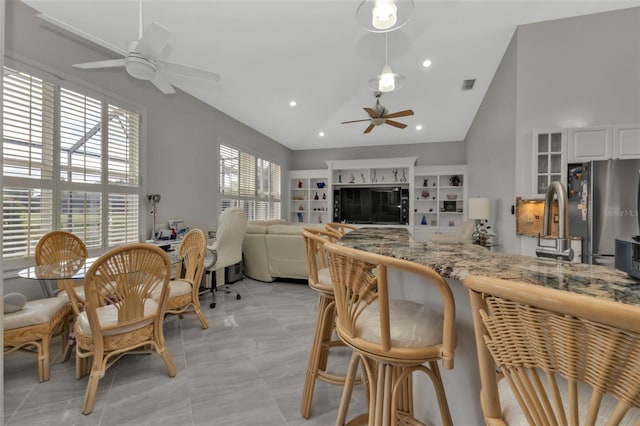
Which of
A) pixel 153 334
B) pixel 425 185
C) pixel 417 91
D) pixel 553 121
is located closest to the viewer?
pixel 153 334

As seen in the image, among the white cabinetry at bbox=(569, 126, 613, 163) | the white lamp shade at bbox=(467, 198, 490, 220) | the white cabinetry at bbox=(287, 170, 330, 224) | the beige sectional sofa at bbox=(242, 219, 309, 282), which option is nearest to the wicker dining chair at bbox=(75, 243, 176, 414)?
the beige sectional sofa at bbox=(242, 219, 309, 282)

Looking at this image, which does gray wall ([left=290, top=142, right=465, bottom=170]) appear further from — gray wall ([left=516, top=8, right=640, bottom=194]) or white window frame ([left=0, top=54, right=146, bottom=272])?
white window frame ([left=0, top=54, right=146, bottom=272])

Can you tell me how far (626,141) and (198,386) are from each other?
4.77m

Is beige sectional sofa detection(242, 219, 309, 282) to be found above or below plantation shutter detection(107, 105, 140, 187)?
below

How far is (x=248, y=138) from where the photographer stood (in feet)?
19.8

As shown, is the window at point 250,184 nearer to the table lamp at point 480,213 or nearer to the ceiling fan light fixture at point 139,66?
the ceiling fan light fixture at point 139,66

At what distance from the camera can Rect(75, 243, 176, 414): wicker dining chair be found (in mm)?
1698

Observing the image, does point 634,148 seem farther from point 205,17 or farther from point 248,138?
point 248,138

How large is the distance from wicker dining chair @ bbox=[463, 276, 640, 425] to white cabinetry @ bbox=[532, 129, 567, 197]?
347cm

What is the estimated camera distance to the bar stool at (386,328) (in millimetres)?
874

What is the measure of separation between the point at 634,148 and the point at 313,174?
6.08m

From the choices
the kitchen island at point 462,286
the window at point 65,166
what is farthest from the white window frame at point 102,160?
the kitchen island at point 462,286

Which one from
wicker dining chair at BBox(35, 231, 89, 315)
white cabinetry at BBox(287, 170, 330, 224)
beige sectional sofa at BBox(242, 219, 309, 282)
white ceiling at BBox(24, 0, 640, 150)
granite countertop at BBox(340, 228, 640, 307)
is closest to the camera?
granite countertop at BBox(340, 228, 640, 307)

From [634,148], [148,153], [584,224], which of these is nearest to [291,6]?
[148,153]
